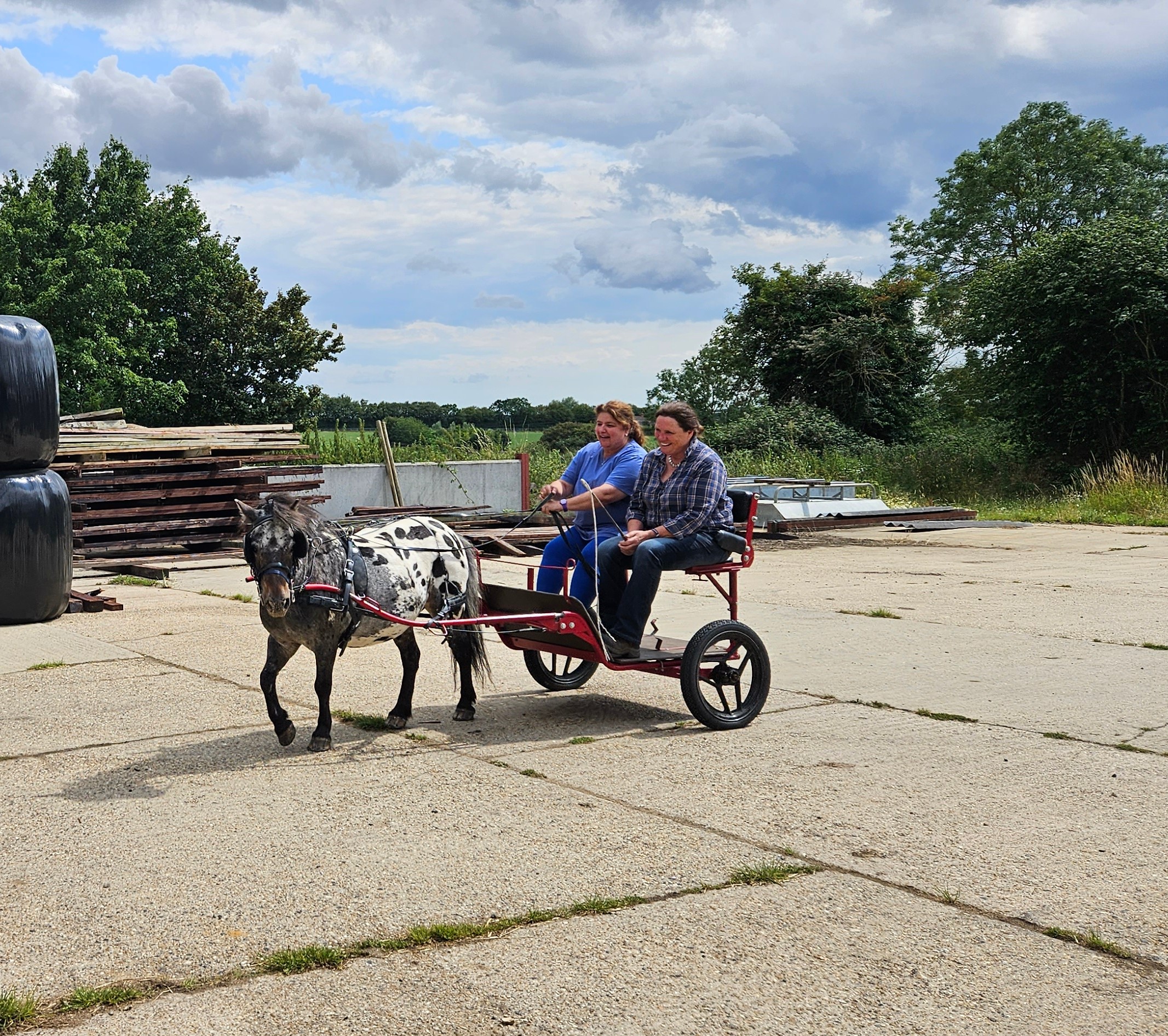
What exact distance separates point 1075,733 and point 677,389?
36.3 metres

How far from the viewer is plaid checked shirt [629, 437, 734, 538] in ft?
23.4

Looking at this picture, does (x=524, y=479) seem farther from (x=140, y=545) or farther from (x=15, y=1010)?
(x=15, y=1010)

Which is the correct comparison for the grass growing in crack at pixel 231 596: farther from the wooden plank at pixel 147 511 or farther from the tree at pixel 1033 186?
the tree at pixel 1033 186

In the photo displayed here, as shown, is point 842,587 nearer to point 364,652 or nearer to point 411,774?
point 364,652

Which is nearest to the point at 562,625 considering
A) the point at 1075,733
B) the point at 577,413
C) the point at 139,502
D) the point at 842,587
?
the point at 1075,733

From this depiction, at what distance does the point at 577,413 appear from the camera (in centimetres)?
3844

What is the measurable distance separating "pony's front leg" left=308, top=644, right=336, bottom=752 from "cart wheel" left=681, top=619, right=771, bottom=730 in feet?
6.07

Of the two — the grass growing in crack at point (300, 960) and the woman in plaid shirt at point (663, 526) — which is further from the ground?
the woman in plaid shirt at point (663, 526)

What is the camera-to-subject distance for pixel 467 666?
7.10m

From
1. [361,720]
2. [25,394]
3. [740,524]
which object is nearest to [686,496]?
[740,524]

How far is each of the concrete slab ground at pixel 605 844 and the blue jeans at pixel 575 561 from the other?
0.71m

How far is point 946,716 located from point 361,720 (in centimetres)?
328

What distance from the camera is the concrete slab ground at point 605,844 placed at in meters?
3.50

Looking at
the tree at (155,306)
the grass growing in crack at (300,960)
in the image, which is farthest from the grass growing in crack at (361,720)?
the tree at (155,306)
